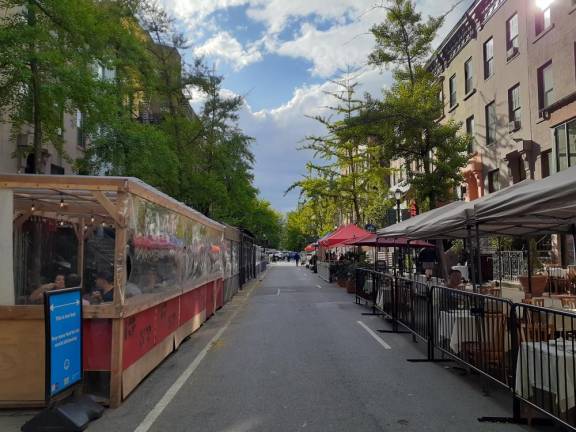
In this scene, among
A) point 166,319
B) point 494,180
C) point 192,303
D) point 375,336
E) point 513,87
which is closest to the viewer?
point 166,319

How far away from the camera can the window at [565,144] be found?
58.5ft

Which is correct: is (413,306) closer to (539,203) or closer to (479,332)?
(479,332)

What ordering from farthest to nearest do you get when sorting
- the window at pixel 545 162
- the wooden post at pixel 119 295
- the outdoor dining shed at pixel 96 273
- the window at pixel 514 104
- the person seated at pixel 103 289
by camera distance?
1. the window at pixel 514 104
2. the window at pixel 545 162
3. the person seated at pixel 103 289
4. the wooden post at pixel 119 295
5. the outdoor dining shed at pixel 96 273

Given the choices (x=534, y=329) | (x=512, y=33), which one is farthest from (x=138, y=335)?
(x=512, y=33)

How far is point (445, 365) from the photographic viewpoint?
8.44 metres

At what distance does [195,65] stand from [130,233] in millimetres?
19553

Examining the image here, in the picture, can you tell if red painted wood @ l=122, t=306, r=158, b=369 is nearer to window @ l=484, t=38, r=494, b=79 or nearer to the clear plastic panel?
the clear plastic panel

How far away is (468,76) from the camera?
28.1 meters

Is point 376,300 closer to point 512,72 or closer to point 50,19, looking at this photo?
point 50,19

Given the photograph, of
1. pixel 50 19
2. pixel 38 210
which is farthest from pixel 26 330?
pixel 50 19

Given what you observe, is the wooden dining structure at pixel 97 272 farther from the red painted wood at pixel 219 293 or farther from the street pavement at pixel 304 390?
the red painted wood at pixel 219 293

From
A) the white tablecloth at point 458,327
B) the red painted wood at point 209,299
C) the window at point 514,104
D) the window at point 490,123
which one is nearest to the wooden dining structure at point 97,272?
the red painted wood at point 209,299

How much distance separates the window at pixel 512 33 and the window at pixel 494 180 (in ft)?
17.7

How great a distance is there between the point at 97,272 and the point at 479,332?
499 centimetres
